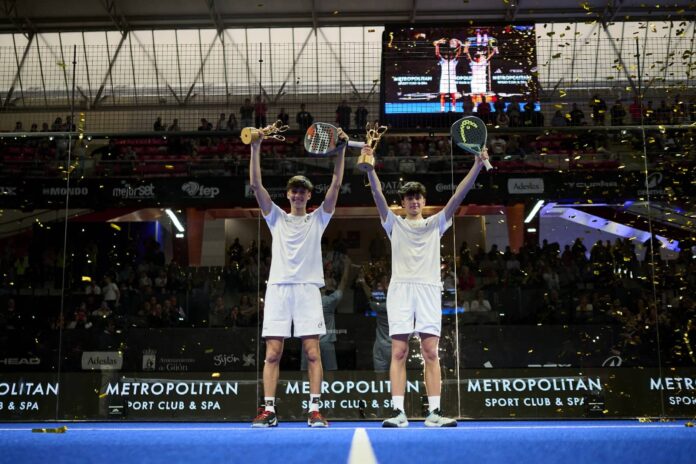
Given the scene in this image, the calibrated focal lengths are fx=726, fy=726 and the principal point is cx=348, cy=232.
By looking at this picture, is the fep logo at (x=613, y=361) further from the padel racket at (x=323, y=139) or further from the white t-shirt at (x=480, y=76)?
the padel racket at (x=323, y=139)

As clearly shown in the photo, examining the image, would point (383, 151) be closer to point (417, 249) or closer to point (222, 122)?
point (417, 249)

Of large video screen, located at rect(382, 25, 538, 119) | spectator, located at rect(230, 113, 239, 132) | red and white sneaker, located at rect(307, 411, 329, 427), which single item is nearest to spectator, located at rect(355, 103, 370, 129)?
large video screen, located at rect(382, 25, 538, 119)

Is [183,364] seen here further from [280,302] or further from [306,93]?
[306,93]

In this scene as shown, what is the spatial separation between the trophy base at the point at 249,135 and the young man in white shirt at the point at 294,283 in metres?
A: 0.16

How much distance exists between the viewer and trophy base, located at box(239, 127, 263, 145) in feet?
17.0

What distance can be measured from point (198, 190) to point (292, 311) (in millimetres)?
3323

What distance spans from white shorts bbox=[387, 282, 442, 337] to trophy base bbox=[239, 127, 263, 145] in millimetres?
1582

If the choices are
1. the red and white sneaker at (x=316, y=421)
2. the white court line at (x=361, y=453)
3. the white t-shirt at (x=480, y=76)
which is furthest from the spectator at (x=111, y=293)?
the white court line at (x=361, y=453)

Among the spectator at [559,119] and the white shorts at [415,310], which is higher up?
the spectator at [559,119]

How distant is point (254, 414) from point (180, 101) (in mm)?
6589

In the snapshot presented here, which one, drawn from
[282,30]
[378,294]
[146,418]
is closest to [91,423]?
[146,418]

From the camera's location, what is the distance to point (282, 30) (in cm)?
2025

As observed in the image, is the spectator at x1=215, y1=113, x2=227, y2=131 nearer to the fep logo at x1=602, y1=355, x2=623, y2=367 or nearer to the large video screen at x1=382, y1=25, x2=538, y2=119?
the large video screen at x1=382, y1=25, x2=538, y2=119

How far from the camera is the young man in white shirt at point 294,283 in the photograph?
5.57m
